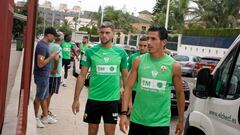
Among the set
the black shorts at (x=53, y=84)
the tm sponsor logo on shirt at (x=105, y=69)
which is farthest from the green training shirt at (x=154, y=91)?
the black shorts at (x=53, y=84)

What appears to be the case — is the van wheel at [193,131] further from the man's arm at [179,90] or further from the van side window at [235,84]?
the van side window at [235,84]

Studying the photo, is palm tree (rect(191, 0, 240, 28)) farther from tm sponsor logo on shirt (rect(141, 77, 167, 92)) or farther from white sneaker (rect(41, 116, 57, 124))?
tm sponsor logo on shirt (rect(141, 77, 167, 92))

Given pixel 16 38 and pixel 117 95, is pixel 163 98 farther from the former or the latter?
pixel 16 38

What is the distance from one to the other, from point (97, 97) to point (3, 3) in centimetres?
223

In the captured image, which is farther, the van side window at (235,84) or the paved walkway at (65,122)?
the paved walkway at (65,122)

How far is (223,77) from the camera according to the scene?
422 centimetres

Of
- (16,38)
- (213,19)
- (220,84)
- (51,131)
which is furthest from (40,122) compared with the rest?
(213,19)

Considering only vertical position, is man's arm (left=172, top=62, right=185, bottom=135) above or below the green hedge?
below

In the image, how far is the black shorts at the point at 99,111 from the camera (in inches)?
224

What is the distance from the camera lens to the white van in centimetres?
371

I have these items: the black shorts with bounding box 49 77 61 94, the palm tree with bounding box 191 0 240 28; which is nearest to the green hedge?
the palm tree with bounding box 191 0 240 28

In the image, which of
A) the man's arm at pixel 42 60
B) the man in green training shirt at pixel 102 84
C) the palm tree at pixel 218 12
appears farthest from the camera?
the palm tree at pixel 218 12

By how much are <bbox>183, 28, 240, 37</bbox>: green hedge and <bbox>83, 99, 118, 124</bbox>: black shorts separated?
1266 inches

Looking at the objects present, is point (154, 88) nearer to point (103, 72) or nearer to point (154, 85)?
point (154, 85)
